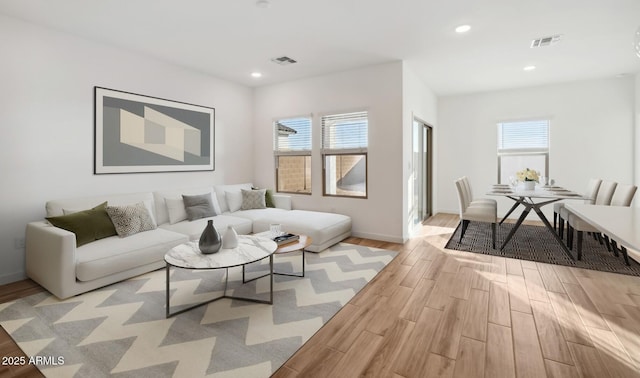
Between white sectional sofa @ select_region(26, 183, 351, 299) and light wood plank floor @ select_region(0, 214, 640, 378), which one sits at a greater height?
white sectional sofa @ select_region(26, 183, 351, 299)

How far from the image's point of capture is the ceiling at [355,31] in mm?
2850

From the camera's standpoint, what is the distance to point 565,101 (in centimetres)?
562

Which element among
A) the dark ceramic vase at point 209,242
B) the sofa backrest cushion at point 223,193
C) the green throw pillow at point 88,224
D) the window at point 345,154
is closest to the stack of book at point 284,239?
the dark ceramic vase at point 209,242

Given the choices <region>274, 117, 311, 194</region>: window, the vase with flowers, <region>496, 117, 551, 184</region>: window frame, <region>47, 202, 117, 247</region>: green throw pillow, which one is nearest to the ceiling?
<region>274, 117, 311, 194</region>: window

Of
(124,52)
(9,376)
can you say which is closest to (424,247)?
(9,376)

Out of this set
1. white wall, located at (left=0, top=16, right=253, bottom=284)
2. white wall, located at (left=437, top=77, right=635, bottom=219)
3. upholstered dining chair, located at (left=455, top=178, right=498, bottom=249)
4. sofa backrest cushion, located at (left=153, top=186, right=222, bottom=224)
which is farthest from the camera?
white wall, located at (left=437, top=77, right=635, bottom=219)

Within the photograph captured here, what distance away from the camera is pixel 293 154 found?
540 centimetres

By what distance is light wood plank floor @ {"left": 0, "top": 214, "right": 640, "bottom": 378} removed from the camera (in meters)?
1.78

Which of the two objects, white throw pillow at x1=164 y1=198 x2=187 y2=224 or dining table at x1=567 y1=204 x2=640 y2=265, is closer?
dining table at x1=567 y1=204 x2=640 y2=265

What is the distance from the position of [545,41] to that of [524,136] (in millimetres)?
2838

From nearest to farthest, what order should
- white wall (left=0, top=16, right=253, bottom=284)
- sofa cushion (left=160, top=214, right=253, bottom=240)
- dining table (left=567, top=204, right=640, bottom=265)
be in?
→ dining table (left=567, top=204, right=640, bottom=265), white wall (left=0, top=16, right=253, bottom=284), sofa cushion (left=160, top=214, right=253, bottom=240)

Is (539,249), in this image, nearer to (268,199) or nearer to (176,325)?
(268,199)

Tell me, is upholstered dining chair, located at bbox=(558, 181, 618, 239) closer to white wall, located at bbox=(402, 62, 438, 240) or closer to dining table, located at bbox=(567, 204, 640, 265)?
white wall, located at bbox=(402, 62, 438, 240)

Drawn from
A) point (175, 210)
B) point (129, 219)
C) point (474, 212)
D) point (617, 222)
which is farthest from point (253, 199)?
point (617, 222)
